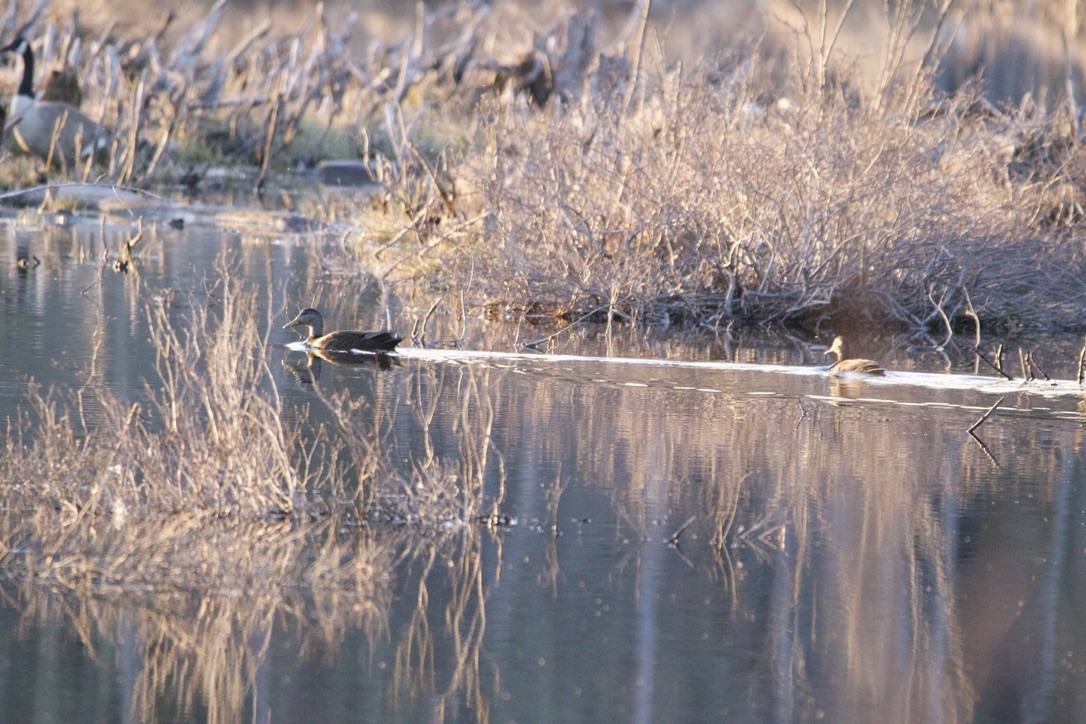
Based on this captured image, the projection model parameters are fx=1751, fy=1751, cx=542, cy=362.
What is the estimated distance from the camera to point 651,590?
6371mm

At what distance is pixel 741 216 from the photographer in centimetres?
1464

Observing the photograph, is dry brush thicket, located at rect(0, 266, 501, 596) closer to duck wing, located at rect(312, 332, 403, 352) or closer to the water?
the water

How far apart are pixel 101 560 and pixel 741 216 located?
9181 mm

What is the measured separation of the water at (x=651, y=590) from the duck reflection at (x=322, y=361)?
215 millimetres

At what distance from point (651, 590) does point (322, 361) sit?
18.7ft

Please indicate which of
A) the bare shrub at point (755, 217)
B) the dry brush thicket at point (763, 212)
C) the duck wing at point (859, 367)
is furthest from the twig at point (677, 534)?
the bare shrub at point (755, 217)

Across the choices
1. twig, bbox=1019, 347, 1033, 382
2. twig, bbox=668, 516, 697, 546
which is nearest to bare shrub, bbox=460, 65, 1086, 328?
twig, bbox=1019, 347, 1033, 382

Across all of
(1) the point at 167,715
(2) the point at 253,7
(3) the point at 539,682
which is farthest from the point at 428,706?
(2) the point at 253,7

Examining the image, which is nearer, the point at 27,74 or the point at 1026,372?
the point at 1026,372

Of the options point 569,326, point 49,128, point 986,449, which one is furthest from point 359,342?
point 49,128

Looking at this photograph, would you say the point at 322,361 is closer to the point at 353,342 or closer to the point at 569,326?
the point at 353,342

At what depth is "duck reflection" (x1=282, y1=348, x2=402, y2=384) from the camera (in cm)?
1112

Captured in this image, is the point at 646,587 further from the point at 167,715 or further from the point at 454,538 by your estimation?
the point at 167,715

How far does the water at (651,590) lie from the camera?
5.33 metres
